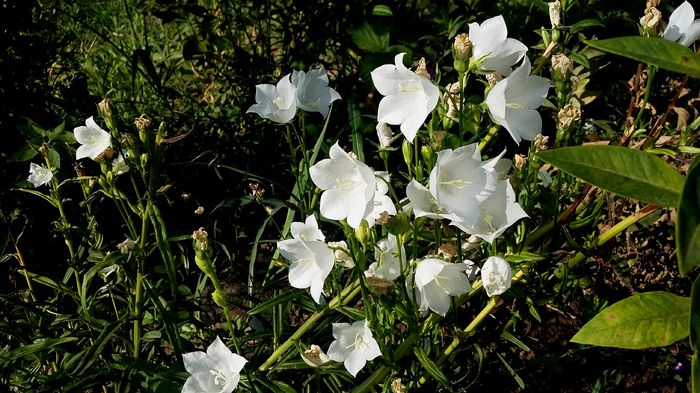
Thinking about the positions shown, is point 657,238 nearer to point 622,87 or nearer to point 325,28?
point 622,87

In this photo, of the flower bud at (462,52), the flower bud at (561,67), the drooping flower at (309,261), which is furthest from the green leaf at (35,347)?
the flower bud at (561,67)

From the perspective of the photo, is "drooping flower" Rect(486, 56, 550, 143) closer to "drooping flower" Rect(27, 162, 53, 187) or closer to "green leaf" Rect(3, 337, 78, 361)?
"green leaf" Rect(3, 337, 78, 361)

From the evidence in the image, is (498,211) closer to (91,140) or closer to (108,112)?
(108,112)

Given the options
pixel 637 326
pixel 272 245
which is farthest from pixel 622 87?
pixel 637 326

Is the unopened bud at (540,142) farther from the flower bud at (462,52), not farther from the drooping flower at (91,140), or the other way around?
the drooping flower at (91,140)

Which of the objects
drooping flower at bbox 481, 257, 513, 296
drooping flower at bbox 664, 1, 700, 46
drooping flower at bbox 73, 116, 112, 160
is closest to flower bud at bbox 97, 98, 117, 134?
drooping flower at bbox 73, 116, 112, 160
